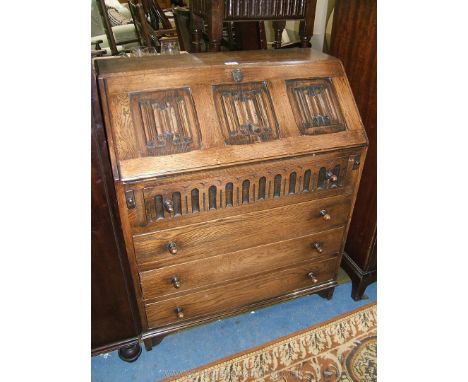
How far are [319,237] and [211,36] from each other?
43.3 inches

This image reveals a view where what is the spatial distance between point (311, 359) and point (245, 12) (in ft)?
5.65

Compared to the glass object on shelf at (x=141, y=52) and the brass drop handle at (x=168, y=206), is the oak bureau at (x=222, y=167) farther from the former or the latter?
the glass object on shelf at (x=141, y=52)

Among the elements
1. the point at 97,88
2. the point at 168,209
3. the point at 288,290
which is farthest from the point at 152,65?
the point at 288,290

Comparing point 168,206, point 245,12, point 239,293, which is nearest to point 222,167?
point 168,206

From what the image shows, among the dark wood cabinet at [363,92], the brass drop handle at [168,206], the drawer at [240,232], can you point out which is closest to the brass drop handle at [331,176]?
the drawer at [240,232]

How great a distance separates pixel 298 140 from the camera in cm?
137

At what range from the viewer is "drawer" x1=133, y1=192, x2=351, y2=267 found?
4.50 ft

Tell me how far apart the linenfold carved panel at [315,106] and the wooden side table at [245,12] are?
0.47 m

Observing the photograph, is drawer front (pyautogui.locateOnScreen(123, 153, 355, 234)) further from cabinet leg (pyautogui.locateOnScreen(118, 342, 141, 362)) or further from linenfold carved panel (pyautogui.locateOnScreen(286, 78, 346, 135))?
cabinet leg (pyautogui.locateOnScreen(118, 342, 141, 362))

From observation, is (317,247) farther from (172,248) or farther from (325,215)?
(172,248)

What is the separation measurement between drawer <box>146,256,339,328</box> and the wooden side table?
117cm

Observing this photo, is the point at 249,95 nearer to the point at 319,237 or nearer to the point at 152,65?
the point at 152,65

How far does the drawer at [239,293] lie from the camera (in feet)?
5.28

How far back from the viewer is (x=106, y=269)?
55.6 inches
